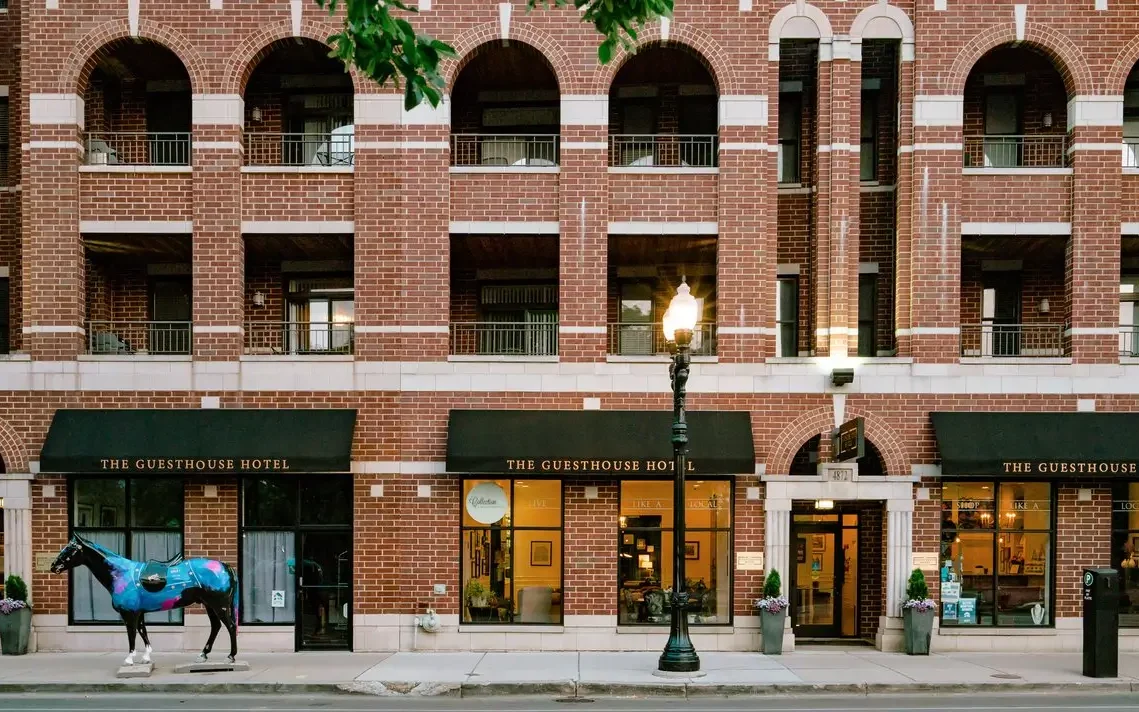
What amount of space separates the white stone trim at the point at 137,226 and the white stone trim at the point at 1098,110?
16.3 meters

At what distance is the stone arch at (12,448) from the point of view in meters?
16.7

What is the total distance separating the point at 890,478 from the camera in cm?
1655

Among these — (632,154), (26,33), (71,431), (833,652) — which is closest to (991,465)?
(833,652)

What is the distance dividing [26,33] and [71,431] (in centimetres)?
730

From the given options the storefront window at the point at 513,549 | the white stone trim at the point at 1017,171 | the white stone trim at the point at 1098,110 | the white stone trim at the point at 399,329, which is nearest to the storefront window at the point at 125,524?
the white stone trim at the point at 399,329

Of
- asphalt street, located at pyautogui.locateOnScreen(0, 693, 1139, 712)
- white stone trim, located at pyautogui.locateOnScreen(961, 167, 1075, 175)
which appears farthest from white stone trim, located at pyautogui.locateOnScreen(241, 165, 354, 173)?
white stone trim, located at pyautogui.locateOnScreen(961, 167, 1075, 175)

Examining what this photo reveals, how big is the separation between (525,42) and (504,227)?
338 cm

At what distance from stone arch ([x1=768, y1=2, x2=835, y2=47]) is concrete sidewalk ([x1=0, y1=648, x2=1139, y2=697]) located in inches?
435

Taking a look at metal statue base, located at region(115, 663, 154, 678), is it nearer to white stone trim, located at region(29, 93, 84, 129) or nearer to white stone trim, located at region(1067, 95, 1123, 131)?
white stone trim, located at region(29, 93, 84, 129)

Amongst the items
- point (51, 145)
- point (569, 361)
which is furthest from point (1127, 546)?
point (51, 145)

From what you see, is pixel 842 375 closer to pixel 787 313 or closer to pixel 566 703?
pixel 787 313

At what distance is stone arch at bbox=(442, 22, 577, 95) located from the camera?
16.8 metres

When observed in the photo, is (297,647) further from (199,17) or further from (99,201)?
(199,17)

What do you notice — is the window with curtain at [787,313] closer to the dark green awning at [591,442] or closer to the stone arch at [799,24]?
the dark green awning at [591,442]
